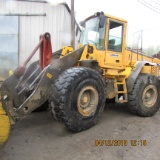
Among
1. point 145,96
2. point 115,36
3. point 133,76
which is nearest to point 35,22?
point 115,36

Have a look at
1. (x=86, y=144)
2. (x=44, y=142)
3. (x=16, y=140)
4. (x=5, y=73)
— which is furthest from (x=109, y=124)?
(x=5, y=73)

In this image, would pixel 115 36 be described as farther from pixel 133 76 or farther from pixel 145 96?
pixel 145 96

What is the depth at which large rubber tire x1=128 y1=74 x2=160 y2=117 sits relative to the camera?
19.7ft

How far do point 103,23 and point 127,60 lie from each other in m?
1.49

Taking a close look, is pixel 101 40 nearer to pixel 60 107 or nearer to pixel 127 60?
pixel 127 60

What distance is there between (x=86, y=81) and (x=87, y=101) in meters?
0.47

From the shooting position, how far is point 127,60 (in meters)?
6.55

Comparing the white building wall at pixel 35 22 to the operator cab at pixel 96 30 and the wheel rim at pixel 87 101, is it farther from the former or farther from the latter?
the wheel rim at pixel 87 101

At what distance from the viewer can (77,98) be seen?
4.63 m

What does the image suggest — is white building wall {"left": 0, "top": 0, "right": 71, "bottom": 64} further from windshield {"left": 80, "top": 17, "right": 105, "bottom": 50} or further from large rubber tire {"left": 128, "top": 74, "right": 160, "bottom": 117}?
large rubber tire {"left": 128, "top": 74, "right": 160, "bottom": 117}

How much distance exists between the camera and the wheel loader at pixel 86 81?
439 centimetres

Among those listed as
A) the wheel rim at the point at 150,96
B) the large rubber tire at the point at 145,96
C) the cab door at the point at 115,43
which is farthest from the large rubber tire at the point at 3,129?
the wheel rim at the point at 150,96

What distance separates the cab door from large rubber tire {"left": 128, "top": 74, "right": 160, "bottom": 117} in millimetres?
738
